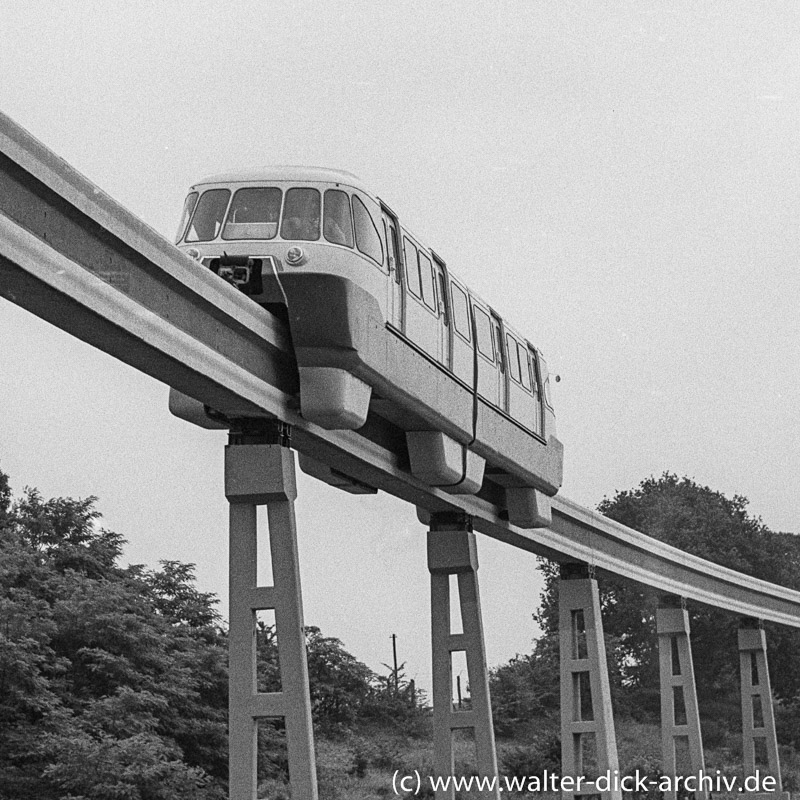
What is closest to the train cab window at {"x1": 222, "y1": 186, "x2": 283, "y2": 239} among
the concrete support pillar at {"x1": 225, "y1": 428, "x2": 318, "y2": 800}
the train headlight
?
the train headlight

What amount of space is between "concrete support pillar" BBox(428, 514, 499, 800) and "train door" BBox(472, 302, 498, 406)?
9.53 ft

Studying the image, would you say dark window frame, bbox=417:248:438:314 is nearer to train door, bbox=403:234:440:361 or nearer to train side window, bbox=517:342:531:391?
train door, bbox=403:234:440:361

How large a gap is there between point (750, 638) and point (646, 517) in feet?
109

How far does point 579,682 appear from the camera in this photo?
32625 millimetres

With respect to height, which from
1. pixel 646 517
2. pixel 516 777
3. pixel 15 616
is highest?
pixel 646 517

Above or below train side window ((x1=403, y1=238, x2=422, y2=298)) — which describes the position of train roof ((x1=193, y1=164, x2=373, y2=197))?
above

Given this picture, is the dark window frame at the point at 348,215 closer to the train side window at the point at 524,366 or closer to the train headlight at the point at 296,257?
the train headlight at the point at 296,257

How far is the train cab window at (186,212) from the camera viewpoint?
683 inches

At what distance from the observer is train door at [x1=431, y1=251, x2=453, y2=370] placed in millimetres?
19750

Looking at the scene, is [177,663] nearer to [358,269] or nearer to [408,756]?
[408,756]

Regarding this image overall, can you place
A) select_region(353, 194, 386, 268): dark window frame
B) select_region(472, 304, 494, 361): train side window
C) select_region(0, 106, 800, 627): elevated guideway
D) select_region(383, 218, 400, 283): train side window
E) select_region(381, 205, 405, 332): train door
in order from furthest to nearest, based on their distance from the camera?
select_region(472, 304, 494, 361): train side window, select_region(383, 218, 400, 283): train side window, select_region(381, 205, 405, 332): train door, select_region(353, 194, 386, 268): dark window frame, select_region(0, 106, 800, 627): elevated guideway

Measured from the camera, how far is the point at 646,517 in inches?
3270

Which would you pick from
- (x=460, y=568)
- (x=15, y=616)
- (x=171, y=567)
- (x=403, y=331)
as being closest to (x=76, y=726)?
(x=15, y=616)

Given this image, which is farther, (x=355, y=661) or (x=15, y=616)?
(x=355, y=661)
